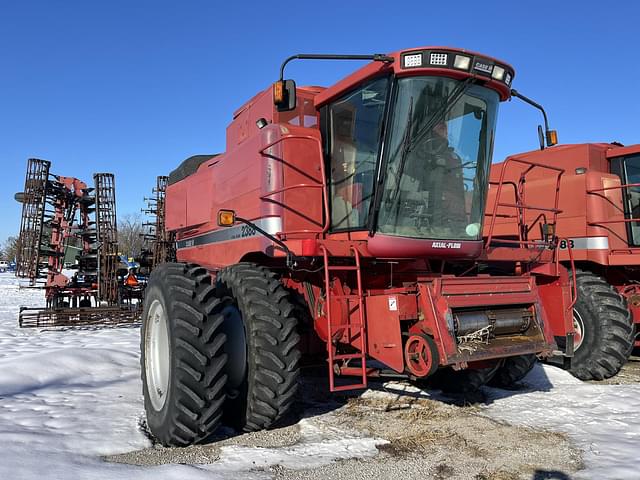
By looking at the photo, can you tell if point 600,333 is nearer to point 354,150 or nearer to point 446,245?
point 446,245

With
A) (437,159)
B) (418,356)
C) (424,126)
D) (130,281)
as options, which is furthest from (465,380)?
(130,281)

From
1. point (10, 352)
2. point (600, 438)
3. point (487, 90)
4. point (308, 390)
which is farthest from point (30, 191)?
point (600, 438)

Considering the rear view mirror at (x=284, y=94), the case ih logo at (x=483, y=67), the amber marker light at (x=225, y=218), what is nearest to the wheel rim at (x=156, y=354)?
the amber marker light at (x=225, y=218)

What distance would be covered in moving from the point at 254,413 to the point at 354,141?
240 cm

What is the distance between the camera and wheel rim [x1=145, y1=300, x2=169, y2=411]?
4.52 metres

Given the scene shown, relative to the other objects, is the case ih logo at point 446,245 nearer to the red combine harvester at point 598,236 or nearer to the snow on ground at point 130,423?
the snow on ground at point 130,423

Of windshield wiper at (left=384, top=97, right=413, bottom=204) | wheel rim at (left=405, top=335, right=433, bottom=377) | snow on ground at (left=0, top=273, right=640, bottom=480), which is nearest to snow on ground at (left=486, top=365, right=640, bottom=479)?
snow on ground at (left=0, top=273, right=640, bottom=480)

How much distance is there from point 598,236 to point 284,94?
5.27m

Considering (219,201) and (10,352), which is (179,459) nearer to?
(219,201)

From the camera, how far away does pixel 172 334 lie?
155 inches

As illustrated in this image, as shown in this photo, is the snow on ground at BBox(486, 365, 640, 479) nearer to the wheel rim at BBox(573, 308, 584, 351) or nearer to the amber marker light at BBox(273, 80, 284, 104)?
the wheel rim at BBox(573, 308, 584, 351)

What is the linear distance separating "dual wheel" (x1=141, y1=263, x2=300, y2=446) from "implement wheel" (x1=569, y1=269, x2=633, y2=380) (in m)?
4.10

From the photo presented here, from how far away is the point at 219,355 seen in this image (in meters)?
3.92

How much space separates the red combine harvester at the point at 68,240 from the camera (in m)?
13.2
